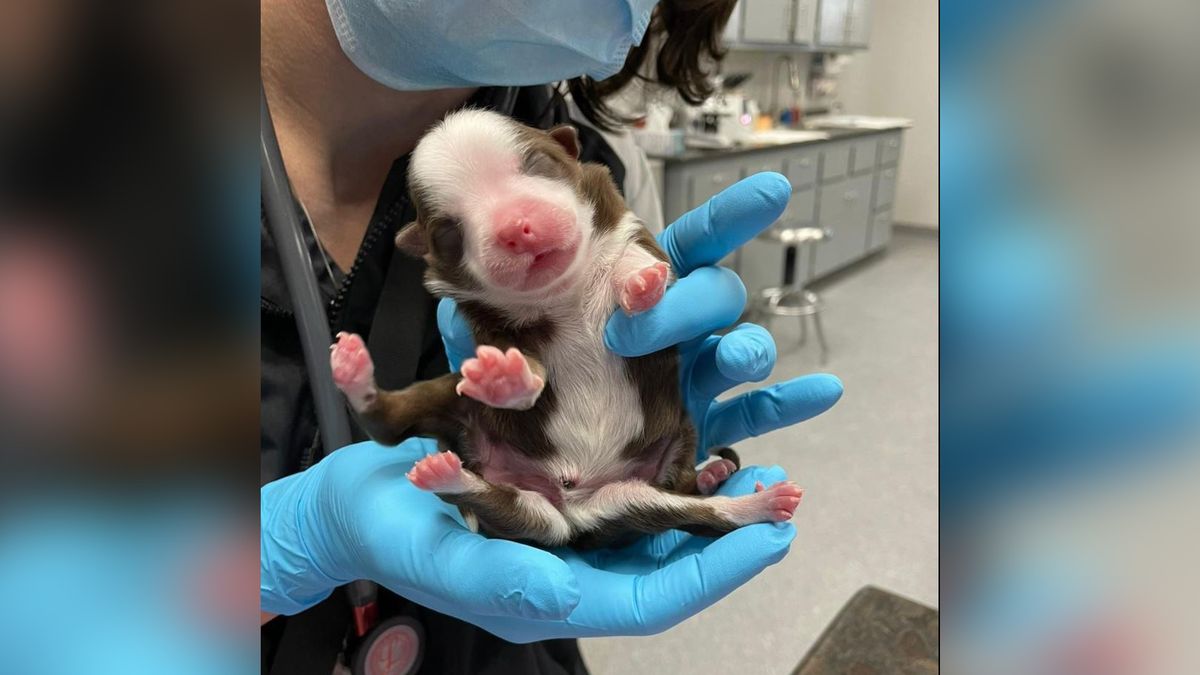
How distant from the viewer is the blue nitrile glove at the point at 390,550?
0.63m

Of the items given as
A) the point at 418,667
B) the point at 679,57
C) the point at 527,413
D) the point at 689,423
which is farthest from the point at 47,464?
the point at 679,57

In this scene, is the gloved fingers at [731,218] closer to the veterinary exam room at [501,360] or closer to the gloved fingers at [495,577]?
the veterinary exam room at [501,360]

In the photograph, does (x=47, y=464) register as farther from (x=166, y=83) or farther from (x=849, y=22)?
(x=849, y=22)

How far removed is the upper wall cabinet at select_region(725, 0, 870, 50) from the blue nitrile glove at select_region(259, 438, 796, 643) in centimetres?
431

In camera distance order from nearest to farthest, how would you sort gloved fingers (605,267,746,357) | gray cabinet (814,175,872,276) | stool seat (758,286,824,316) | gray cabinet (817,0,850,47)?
gloved fingers (605,267,746,357) < stool seat (758,286,824,316) < gray cabinet (814,175,872,276) < gray cabinet (817,0,850,47)

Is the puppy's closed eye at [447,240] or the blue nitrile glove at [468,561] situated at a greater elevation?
the puppy's closed eye at [447,240]

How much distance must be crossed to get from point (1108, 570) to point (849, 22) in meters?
6.69

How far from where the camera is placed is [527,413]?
757 millimetres

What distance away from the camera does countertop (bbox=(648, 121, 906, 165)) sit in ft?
12.4

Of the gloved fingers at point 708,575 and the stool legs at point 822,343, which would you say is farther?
the stool legs at point 822,343

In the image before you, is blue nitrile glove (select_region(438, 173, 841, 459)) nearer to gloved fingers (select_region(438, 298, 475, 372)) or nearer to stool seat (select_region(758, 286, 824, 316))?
gloved fingers (select_region(438, 298, 475, 372))

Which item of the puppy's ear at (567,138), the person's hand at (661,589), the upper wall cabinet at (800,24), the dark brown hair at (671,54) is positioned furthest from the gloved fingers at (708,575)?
the upper wall cabinet at (800,24)

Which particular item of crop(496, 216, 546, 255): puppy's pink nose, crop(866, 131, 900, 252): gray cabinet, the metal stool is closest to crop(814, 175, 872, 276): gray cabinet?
crop(866, 131, 900, 252): gray cabinet

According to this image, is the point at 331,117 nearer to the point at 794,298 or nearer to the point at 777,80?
the point at 794,298
